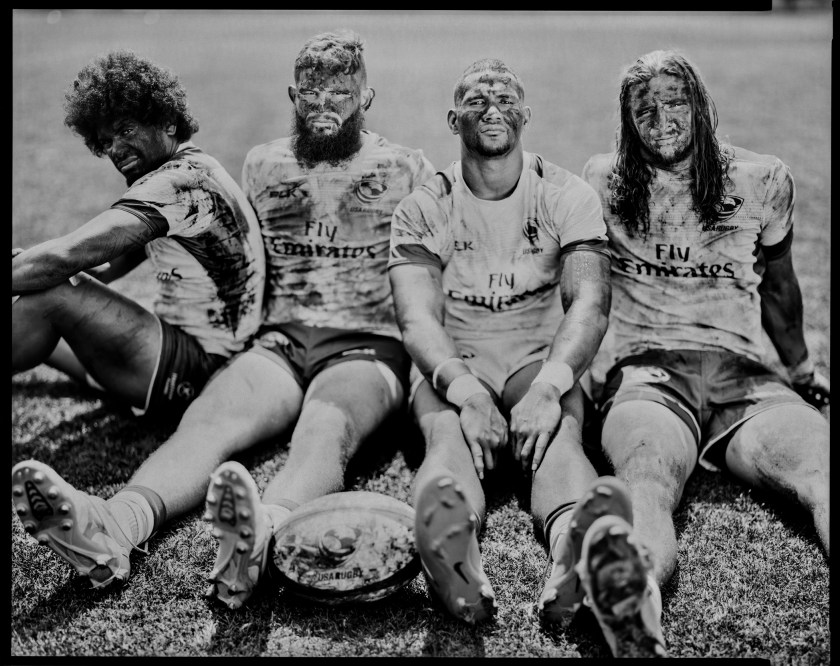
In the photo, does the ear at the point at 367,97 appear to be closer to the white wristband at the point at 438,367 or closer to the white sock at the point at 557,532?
the white wristband at the point at 438,367

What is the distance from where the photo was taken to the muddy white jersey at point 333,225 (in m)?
4.57

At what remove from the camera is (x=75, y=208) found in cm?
923

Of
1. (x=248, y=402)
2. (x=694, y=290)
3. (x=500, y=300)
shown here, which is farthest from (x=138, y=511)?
(x=694, y=290)

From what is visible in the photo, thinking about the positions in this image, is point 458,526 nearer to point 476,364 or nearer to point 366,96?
point 476,364

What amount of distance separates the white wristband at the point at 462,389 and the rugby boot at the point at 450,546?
953mm

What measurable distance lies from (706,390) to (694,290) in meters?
0.51

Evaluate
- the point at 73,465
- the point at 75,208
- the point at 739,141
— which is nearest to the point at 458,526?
the point at 73,465

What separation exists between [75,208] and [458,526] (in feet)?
25.0

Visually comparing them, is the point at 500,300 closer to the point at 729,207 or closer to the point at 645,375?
the point at 645,375

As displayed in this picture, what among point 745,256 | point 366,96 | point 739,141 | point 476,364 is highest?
point 366,96

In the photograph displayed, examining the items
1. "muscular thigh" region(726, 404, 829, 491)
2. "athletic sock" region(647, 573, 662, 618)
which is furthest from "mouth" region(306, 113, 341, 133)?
"athletic sock" region(647, 573, 662, 618)

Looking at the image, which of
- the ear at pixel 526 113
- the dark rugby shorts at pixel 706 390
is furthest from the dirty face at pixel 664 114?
the dark rugby shorts at pixel 706 390

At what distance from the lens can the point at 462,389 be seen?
12.8 feet

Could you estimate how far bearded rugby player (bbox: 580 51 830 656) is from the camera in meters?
3.97
